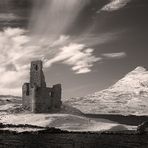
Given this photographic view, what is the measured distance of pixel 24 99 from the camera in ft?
225

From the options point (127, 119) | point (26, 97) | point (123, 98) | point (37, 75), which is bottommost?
point (127, 119)

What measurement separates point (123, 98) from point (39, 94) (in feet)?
127

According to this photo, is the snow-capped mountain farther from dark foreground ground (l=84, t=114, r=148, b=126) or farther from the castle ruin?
the castle ruin

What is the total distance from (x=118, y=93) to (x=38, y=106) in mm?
42702

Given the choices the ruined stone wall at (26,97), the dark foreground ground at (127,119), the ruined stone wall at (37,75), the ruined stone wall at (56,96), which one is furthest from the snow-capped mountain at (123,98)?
the ruined stone wall at (37,75)

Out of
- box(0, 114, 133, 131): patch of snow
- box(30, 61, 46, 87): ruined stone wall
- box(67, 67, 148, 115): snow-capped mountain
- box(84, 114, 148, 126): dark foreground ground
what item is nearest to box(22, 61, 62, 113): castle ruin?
box(30, 61, 46, 87): ruined stone wall

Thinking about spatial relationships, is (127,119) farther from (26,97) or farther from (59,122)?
(26,97)

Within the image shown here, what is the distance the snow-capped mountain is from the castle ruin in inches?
582

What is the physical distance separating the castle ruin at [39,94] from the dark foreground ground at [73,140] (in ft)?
163

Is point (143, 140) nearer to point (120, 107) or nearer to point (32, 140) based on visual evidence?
point (32, 140)

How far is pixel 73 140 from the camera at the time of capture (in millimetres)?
13328

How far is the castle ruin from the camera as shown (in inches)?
2591

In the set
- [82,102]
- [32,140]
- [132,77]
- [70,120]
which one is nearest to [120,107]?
[82,102]

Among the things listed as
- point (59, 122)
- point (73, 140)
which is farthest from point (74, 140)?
point (59, 122)
